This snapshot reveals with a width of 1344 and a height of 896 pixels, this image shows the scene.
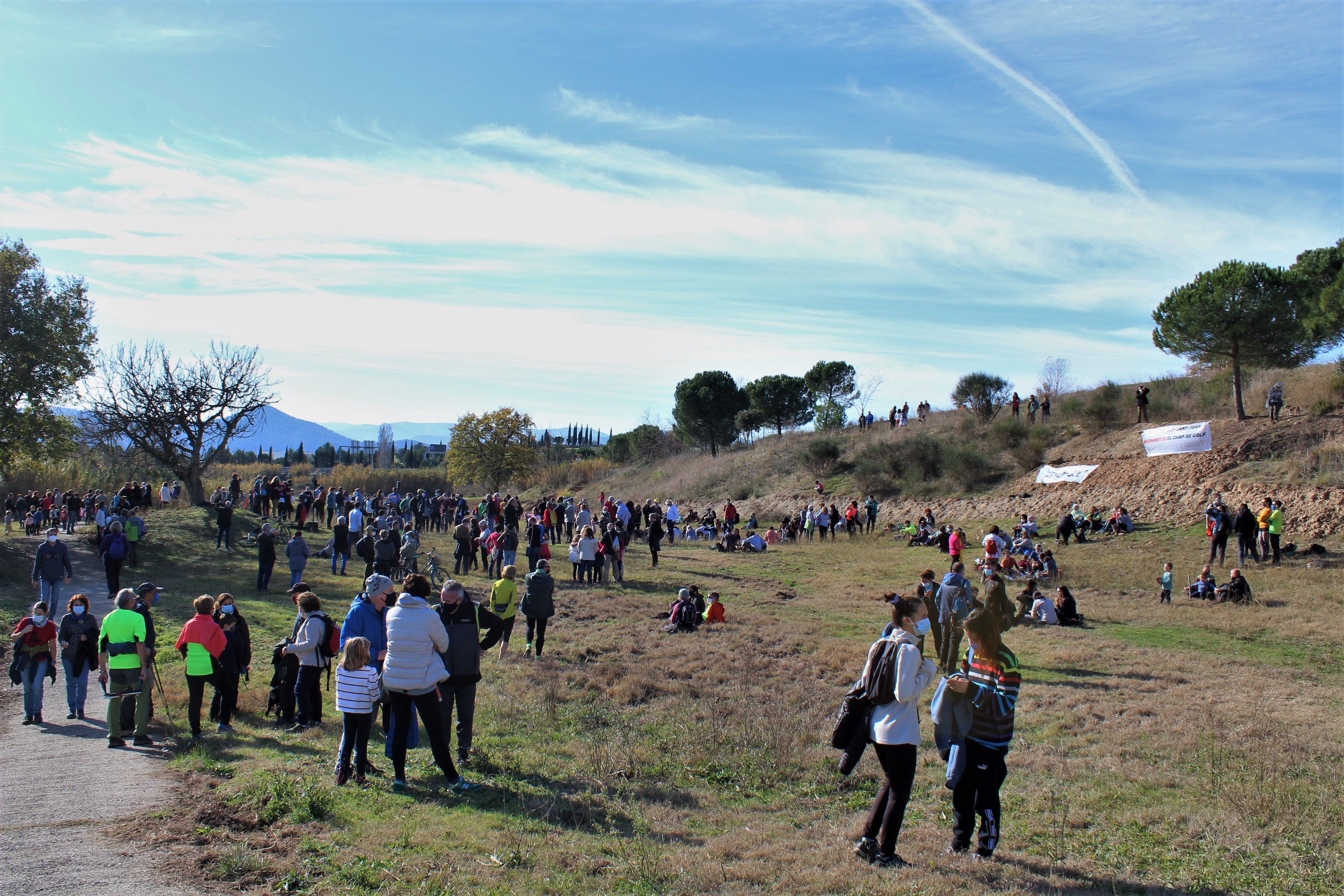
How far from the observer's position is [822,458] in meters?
43.0

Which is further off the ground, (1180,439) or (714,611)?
(1180,439)

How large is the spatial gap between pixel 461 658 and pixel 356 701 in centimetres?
98

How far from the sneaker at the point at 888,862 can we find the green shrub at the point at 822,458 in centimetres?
3820

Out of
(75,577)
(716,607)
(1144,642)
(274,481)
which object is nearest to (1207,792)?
(1144,642)

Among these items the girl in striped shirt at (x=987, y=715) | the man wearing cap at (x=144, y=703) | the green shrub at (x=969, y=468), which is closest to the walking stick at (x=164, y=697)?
the man wearing cap at (x=144, y=703)

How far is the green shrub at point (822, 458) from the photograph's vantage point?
4288 cm

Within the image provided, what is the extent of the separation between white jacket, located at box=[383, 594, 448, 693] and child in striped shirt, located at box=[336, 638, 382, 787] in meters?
0.26

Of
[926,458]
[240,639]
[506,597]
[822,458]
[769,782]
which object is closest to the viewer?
[769,782]

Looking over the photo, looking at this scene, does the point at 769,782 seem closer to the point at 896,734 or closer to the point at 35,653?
the point at 896,734

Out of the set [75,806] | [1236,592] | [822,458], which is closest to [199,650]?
[75,806]

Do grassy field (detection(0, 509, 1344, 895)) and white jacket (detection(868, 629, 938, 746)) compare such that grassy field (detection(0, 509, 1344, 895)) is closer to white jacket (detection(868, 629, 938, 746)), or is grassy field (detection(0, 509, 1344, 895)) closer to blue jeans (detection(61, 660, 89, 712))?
white jacket (detection(868, 629, 938, 746))

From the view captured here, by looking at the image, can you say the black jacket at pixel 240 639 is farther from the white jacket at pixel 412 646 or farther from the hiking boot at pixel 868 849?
the hiking boot at pixel 868 849

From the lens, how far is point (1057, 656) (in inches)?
460

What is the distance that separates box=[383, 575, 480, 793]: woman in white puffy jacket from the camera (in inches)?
228
